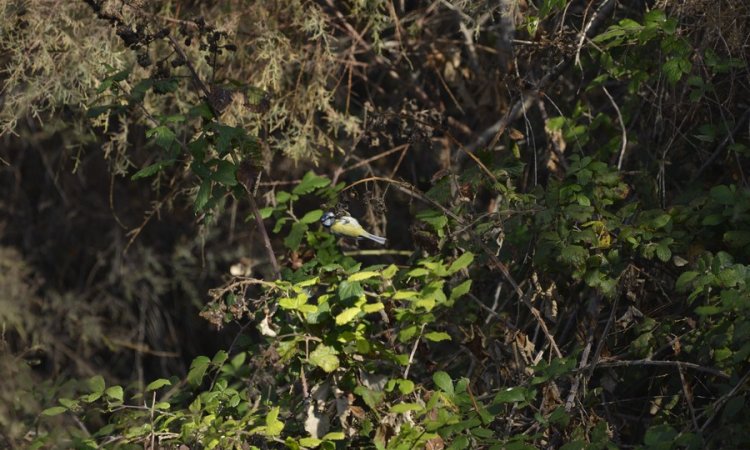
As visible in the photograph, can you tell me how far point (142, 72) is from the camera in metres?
4.05

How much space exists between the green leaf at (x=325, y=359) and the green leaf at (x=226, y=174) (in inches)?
20.7

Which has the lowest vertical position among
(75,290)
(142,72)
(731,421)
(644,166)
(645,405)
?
(75,290)

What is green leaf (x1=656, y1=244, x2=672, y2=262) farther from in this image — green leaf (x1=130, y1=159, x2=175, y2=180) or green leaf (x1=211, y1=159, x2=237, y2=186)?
green leaf (x1=130, y1=159, x2=175, y2=180)

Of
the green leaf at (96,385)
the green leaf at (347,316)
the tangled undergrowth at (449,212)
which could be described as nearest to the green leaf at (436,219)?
the tangled undergrowth at (449,212)

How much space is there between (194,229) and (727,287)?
3.70 metres

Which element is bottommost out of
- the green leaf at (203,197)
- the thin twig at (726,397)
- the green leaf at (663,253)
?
the thin twig at (726,397)

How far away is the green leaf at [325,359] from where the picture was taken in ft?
9.44

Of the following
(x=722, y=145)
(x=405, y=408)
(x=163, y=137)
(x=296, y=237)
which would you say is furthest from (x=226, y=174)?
(x=722, y=145)

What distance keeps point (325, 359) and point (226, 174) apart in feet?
1.91

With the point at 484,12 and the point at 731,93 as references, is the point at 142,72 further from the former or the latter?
the point at 731,93

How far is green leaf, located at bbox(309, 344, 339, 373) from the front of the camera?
2877 mm

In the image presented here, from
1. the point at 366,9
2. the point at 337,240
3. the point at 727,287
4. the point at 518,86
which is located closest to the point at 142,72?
the point at 366,9

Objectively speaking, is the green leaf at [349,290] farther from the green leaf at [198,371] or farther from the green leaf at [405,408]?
the green leaf at [198,371]

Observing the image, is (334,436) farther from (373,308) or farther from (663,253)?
(663,253)
